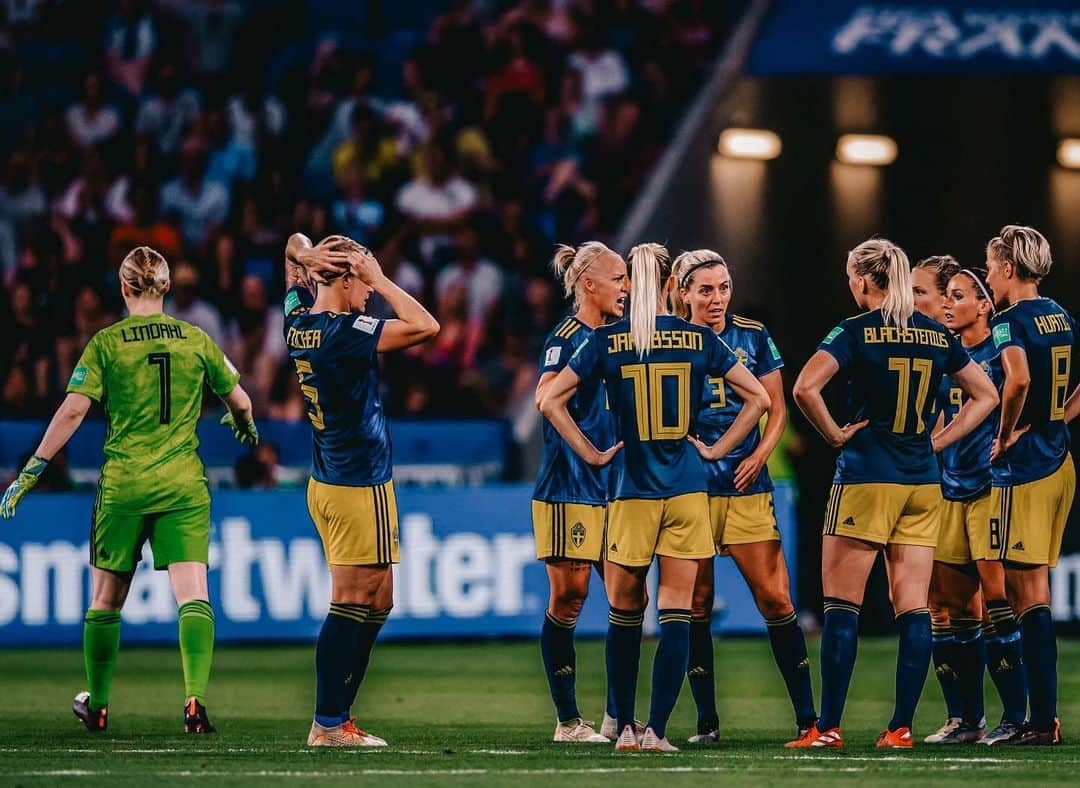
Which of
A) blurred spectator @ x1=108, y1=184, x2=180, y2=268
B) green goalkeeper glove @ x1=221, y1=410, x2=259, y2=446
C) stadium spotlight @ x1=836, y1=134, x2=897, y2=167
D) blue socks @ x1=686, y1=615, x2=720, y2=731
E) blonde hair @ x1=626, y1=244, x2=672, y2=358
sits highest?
stadium spotlight @ x1=836, y1=134, x2=897, y2=167

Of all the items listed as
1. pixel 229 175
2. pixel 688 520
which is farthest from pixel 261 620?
pixel 688 520

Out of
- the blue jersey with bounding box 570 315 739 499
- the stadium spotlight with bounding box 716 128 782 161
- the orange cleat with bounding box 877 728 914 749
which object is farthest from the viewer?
the stadium spotlight with bounding box 716 128 782 161

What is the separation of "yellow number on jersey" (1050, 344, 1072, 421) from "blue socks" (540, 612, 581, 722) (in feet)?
8.18

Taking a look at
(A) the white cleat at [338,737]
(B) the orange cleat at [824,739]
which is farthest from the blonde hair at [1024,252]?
(A) the white cleat at [338,737]

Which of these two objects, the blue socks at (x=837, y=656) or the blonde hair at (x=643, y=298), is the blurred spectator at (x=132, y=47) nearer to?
the blonde hair at (x=643, y=298)

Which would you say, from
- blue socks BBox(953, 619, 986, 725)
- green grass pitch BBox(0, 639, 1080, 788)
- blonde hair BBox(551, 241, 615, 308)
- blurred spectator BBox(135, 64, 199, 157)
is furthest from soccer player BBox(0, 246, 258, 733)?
blurred spectator BBox(135, 64, 199, 157)

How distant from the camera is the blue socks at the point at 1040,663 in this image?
9266 mm

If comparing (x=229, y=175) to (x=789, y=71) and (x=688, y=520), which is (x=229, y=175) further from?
(x=688, y=520)

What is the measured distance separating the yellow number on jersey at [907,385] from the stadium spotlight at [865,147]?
779cm

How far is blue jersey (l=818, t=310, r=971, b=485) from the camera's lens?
29.1 feet

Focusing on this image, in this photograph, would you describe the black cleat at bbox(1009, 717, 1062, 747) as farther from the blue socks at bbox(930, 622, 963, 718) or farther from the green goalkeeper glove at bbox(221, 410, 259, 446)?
the green goalkeeper glove at bbox(221, 410, 259, 446)

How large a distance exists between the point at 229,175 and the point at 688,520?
11139mm

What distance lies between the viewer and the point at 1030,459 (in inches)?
373

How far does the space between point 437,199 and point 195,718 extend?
9248 millimetres
